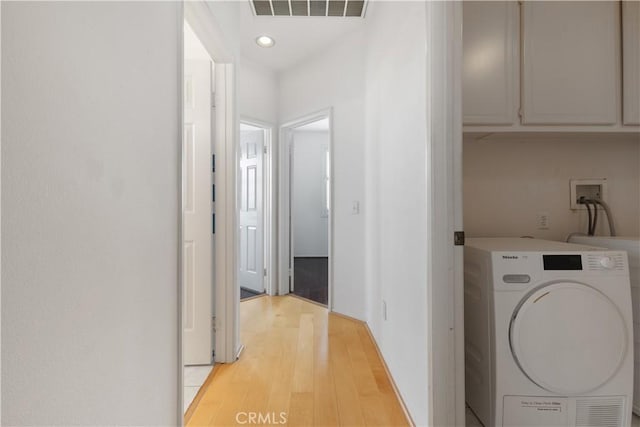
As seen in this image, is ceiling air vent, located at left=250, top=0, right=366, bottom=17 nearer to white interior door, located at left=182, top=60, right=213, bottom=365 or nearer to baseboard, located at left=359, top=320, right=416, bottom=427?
white interior door, located at left=182, top=60, right=213, bottom=365

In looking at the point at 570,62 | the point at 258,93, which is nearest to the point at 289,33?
the point at 258,93

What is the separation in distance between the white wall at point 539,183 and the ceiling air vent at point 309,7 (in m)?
1.48

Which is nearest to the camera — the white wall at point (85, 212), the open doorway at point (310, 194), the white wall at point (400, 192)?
the white wall at point (85, 212)

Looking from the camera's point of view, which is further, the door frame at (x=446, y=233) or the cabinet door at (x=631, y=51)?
the cabinet door at (x=631, y=51)

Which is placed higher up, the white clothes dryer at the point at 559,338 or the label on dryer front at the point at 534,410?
the white clothes dryer at the point at 559,338

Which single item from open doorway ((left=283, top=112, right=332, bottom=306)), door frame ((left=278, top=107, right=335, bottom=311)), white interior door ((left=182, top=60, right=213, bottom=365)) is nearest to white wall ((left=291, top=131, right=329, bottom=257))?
open doorway ((left=283, top=112, right=332, bottom=306))

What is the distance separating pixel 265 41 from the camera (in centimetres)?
284

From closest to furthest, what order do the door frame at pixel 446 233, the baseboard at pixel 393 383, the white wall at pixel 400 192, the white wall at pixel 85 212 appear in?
the white wall at pixel 85 212, the door frame at pixel 446 233, the white wall at pixel 400 192, the baseboard at pixel 393 383

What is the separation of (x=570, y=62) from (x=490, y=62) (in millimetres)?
469

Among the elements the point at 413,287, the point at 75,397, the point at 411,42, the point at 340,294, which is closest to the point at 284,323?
the point at 340,294

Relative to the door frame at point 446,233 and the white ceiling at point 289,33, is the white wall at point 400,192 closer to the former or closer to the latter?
the door frame at point 446,233

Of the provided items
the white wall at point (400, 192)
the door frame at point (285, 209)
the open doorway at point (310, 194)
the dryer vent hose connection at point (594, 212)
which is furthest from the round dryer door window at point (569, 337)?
the open doorway at point (310, 194)

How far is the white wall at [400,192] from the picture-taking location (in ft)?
4.30

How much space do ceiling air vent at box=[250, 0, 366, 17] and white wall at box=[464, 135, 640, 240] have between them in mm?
1480
